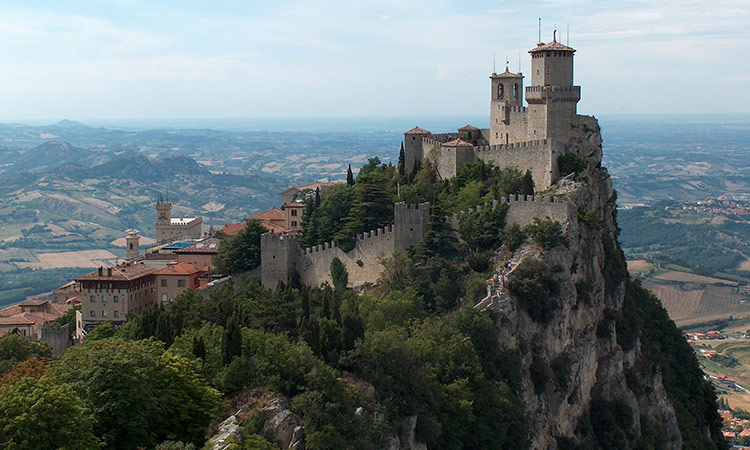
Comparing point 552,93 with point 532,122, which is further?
point 532,122

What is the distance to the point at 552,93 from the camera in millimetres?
64062

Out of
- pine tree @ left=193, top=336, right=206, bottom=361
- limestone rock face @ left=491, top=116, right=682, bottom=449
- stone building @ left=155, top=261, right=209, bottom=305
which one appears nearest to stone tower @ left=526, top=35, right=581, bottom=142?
limestone rock face @ left=491, top=116, right=682, bottom=449

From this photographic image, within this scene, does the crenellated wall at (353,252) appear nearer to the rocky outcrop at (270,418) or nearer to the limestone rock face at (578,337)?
the limestone rock face at (578,337)

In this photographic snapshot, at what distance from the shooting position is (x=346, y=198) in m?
65.6

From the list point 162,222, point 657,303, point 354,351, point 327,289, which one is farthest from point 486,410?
point 162,222

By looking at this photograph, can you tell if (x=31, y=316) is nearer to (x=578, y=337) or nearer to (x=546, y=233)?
(x=546, y=233)

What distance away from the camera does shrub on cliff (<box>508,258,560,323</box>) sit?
56125 millimetres

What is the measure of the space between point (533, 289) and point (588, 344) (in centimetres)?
644

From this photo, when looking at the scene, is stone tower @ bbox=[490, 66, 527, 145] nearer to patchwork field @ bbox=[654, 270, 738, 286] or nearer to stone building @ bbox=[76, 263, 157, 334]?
stone building @ bbox=[76, 263, 157, 334]

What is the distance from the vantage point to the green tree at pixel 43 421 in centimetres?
3172

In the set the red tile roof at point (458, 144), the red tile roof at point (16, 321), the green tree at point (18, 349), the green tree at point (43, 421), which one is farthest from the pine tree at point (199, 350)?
the red tile roof at point (16, 321)

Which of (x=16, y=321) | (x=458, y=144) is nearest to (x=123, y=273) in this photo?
(x=16, y=321)

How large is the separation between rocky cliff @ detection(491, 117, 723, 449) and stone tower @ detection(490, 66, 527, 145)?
169 inches

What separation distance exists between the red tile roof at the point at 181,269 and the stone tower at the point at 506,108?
2259 cm
